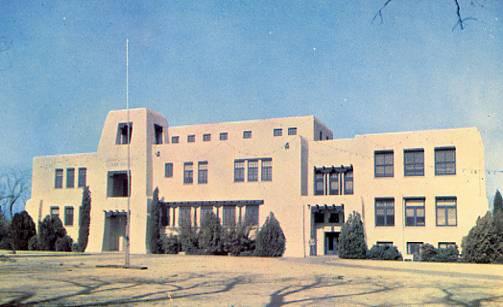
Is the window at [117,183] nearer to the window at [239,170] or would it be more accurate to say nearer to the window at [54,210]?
the window at [54,210]

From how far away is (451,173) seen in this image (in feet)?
119

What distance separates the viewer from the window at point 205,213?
40.6 meters

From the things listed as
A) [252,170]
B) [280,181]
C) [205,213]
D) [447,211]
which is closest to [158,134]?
[205,213]

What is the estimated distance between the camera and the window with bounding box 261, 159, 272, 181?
41.0m

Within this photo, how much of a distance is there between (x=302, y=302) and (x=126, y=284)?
6404 millimetres

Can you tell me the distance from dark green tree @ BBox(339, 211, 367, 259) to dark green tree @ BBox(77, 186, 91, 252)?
20529 mm

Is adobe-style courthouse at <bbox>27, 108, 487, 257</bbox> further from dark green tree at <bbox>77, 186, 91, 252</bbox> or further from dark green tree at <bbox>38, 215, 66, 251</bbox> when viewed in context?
dark green tree at <bbox>38, 215, 66, 251</bbox>

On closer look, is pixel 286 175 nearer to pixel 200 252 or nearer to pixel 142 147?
pixel 200 252

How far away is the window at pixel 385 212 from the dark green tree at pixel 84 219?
72.8ft

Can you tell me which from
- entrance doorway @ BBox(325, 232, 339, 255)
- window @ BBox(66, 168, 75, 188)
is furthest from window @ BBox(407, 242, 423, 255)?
Result: window @ BBox(66, 168, 75, 188)

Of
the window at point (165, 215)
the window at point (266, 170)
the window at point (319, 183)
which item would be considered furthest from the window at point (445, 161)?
the window at point (165, 215)

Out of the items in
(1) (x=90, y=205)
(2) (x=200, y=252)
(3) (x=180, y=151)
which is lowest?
(2) (x=200, y=252)

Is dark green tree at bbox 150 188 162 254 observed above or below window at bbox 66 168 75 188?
below

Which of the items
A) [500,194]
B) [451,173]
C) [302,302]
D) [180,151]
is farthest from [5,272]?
[500,194]
